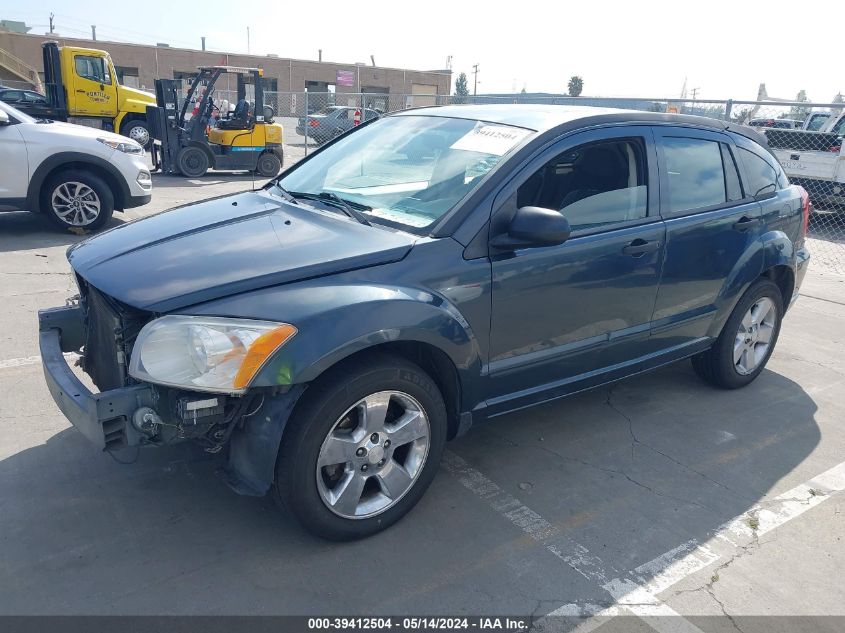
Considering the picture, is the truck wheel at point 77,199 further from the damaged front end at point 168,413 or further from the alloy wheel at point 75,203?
the damaged front end at point 168,413

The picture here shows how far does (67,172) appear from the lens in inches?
325

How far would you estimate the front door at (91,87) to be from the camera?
16438 mm

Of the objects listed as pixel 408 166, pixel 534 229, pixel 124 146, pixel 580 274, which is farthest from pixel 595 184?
pixel 124 146

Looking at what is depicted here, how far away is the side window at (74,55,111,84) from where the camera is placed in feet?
53.9

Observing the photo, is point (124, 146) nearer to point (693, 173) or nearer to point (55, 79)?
point (693, 173)

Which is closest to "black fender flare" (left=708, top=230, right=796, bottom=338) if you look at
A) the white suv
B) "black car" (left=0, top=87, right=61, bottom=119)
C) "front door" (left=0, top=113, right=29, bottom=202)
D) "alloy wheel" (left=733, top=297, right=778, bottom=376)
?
"alloy wheel" (left=733, top=297, right=778, bottom=376)

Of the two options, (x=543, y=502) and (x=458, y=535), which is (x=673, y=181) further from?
(x=458, y=535)

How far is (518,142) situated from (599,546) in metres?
1.95

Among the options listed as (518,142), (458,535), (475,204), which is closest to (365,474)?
(458,535)

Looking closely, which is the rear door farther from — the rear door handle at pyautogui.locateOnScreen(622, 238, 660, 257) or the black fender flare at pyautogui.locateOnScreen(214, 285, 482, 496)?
the black fender flare at pyautogui.locateOnScreen(214, 285, 482, 496)

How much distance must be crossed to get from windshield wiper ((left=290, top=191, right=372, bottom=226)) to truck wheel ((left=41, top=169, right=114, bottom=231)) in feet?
18.3

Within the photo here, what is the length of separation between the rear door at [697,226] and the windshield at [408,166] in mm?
1119

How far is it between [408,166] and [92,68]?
15893 mm

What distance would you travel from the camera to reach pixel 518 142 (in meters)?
3.43
